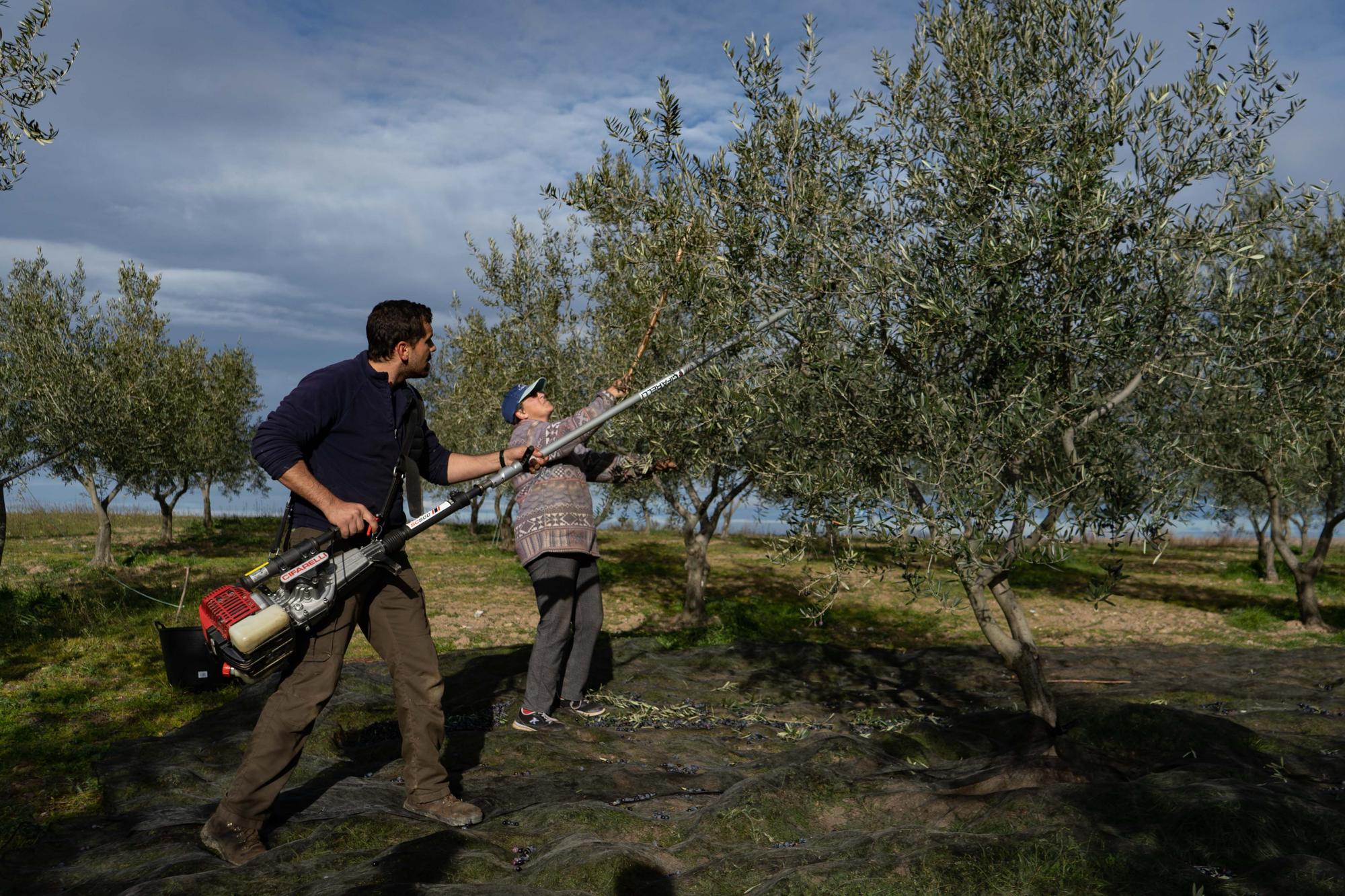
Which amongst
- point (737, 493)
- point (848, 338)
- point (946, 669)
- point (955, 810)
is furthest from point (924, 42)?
point (737, 493)

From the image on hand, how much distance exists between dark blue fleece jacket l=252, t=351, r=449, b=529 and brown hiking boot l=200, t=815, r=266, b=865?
1955mm

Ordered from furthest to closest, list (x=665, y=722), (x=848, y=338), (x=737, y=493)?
(x=737, y=493)
(x=665, y=722)
(x=848, y=338)

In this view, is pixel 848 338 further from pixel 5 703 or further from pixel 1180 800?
pixel 5 703

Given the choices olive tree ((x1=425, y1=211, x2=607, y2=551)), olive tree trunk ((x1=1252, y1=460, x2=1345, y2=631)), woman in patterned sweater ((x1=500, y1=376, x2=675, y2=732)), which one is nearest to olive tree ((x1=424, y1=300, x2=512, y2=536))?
olive tree ((x1=425, y1=211, x2=607, y2=551))

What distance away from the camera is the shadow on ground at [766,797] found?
4664mm

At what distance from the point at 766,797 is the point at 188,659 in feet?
30.8

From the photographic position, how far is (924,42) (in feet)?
29.7

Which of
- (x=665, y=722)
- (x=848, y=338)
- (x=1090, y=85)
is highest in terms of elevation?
(x=1090, y=85)

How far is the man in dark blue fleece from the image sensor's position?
19.2ft

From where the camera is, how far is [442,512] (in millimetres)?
6703

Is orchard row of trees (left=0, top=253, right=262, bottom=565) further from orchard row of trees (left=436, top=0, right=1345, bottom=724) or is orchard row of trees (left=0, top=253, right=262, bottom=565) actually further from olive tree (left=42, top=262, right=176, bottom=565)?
orchard row of trees (left=436, top=0, right=1345, bottom=724)

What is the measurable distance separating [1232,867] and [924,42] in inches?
301

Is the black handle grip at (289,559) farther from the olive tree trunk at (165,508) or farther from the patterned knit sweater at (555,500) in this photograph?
the olive tree trunk at (165,508)

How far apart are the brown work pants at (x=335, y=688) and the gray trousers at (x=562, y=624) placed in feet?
7.64
